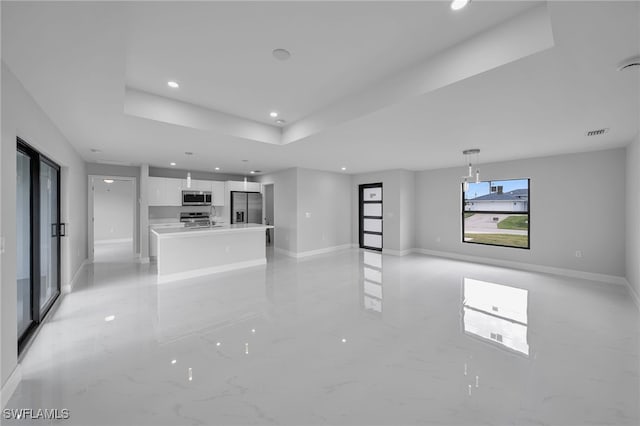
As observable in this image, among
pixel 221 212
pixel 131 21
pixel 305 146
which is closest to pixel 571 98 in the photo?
pixel 305 146

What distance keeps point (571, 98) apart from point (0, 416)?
5.11 m

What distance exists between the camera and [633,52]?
5.65 ft

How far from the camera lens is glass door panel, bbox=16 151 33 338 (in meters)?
2.60

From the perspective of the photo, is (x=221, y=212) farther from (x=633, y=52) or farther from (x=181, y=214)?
(x=633, y=52)

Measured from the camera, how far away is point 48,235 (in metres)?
3.58

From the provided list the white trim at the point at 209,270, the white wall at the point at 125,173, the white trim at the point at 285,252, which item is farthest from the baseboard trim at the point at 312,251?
the white wall at the point at 125,173

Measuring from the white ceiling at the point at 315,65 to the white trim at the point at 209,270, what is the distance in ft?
8.06

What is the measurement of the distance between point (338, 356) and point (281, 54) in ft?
8.86

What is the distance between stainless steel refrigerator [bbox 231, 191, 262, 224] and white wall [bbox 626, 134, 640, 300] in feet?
26.5

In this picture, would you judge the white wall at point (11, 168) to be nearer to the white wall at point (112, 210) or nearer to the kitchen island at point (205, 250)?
the kitchen island at point (205, 250)

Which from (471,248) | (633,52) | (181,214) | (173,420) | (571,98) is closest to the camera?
(173,420)

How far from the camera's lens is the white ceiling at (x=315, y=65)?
1.60 m

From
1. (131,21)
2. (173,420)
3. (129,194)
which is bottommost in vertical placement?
(173,420)

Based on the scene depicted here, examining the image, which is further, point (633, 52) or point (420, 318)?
point (420, 318)
